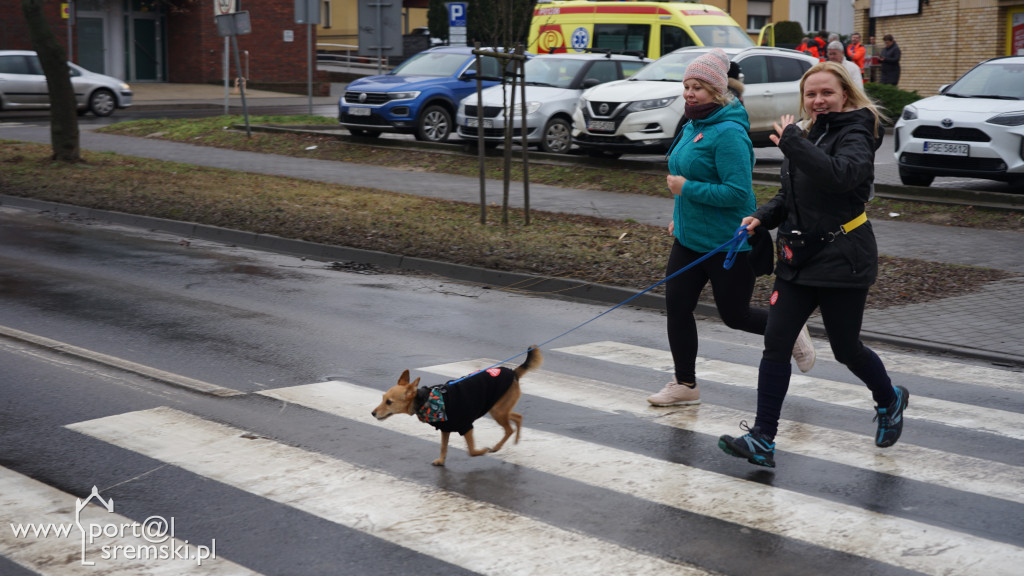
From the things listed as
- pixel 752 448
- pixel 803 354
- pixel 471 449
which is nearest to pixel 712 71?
pixel 803 354

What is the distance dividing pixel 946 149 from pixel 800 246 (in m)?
10.4

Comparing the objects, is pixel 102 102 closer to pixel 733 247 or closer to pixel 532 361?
pixel 733 247

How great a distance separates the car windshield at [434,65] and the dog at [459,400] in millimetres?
17485

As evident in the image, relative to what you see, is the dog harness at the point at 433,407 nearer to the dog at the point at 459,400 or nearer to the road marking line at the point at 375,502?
the dog at the point at 459,400

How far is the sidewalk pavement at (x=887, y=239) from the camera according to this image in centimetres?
821

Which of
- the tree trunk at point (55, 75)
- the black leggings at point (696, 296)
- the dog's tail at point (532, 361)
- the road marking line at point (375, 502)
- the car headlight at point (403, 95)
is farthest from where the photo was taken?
the car headlight at point (403, 95)

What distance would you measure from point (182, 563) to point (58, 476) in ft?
4.08

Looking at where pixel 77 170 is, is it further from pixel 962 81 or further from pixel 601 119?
pixel 962 81

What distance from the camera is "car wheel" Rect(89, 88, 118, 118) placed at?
103 ft

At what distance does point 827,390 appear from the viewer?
680 centimetres

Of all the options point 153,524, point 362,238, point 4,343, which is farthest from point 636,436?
point 362,238

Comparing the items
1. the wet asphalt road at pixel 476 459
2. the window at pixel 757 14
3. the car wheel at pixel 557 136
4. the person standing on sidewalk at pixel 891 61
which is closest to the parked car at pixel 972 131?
the car wheel at pixel 557 136

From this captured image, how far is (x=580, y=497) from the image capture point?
4.82m

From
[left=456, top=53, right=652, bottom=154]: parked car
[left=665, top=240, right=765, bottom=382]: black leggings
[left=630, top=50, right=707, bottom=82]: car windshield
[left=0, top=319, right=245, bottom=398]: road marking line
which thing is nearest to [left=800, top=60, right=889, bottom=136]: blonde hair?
[left=665, top=240, right=765, bottom=382]: black leggings
